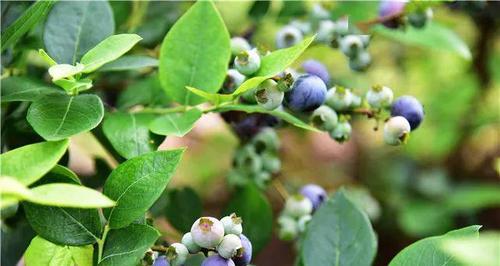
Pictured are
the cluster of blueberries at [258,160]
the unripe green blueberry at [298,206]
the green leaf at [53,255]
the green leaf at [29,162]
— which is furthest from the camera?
the cluster of blueberries at [258,160]

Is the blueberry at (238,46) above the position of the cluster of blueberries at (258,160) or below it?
above

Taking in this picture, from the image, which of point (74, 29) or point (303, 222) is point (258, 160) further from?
point (74, 29)

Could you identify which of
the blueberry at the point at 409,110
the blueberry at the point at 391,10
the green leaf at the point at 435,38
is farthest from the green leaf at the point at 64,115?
the green leaf at the point at 435,38

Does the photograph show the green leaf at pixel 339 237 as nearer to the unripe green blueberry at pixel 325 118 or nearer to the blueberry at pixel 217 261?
the unripe green blueberry at pixel 325 118

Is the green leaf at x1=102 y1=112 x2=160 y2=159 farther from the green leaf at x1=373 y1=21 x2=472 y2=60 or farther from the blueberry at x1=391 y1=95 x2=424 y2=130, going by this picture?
the green leaf at x1=373 y1=21 x2=472 y2=60

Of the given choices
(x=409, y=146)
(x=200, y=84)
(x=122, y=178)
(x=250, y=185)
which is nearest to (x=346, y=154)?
(x=409, y=146)

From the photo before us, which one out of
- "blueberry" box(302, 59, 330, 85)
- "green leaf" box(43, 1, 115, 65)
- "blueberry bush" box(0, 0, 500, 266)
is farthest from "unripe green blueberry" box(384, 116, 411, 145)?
"green leaf" box(43, 1, 115, 65)
